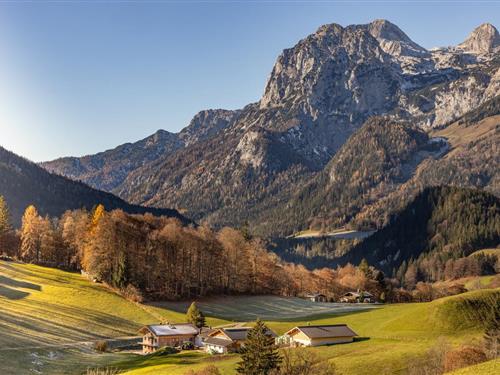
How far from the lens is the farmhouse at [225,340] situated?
3917 inches

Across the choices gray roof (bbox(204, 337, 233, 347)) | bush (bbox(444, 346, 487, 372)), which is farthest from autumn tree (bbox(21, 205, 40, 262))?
bush (bbox(444, 346, 487, 372))

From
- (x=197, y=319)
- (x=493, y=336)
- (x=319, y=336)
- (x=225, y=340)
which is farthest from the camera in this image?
(x=197, y=319)

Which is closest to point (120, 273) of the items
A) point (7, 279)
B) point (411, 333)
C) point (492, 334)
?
point (7, 279)

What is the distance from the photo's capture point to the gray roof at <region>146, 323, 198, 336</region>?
110 metres

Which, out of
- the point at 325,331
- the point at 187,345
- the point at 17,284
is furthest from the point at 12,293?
the point at 325,331

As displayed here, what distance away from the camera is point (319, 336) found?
96.7 meters

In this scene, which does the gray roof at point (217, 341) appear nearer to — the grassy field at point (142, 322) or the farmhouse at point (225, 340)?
the farmhouse at point (225, 340)

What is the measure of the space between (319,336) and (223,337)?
1954 centimetres

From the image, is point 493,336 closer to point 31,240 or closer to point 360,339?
point 360,339

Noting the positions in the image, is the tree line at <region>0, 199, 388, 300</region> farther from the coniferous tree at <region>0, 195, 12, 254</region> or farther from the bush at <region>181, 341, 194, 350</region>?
the bush at <region>181, 341, 194, 350</region>

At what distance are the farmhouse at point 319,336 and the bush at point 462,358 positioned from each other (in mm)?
29316

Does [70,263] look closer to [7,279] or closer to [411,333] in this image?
[7,279]

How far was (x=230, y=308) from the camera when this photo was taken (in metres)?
146

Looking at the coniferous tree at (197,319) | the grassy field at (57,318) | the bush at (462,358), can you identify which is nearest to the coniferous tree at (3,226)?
the grassy field at (57,318)
